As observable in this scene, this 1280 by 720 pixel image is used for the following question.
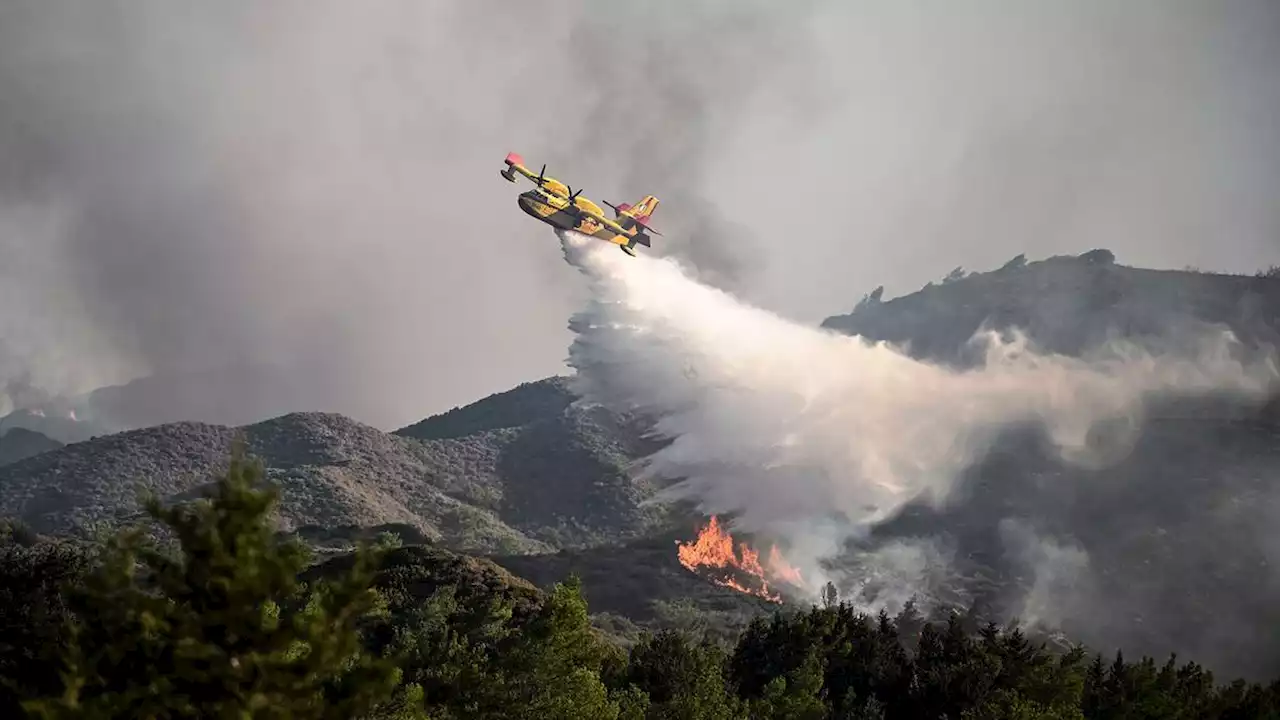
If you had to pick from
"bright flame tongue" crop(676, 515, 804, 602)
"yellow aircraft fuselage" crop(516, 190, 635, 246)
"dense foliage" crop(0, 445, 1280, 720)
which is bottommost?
"dense foliage" crop(0, 445, 1280, 720)

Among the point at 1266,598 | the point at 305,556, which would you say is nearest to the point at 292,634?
the point at 305,556

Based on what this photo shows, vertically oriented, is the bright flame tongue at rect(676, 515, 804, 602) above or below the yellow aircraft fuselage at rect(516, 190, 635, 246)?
below

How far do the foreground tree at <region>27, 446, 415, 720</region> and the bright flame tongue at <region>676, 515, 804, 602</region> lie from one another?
17378 cm

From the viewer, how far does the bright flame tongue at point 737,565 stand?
189500 mm

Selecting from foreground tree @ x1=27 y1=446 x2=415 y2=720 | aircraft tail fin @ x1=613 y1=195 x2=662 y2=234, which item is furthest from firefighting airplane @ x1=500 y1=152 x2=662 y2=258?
foreground tree @ x1=27 y1=446 x2=415 y2=720

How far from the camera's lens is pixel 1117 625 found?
17300cm

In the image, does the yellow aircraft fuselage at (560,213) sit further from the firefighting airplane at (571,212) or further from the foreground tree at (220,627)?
the foreground tree at (220,627)

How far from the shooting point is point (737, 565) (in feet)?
645

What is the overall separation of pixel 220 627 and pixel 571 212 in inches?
3524

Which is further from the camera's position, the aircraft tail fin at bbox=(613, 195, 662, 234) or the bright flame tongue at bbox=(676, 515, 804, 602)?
the bright flame tongue at bbox=(676, 515, 804, 602)

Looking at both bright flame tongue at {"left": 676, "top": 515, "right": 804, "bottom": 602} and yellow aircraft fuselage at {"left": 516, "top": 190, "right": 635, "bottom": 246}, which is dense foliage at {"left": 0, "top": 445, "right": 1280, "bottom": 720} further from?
bright flame tongue at {"left": 676, "top": 515, "right": 804, "bottom": 602}

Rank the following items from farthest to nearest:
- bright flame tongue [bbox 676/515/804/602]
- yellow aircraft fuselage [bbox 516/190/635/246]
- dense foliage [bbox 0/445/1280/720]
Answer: bright flame tongue [bbox 676/515/804/602]
yellow aircraft fuselage [bbox 516/190/635/246]
dense foliage [bbox 0/445/1280/720]

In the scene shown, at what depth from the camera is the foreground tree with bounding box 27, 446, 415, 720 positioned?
1644 cm

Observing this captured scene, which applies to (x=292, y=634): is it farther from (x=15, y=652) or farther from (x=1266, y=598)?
(x=1266, y=598)
